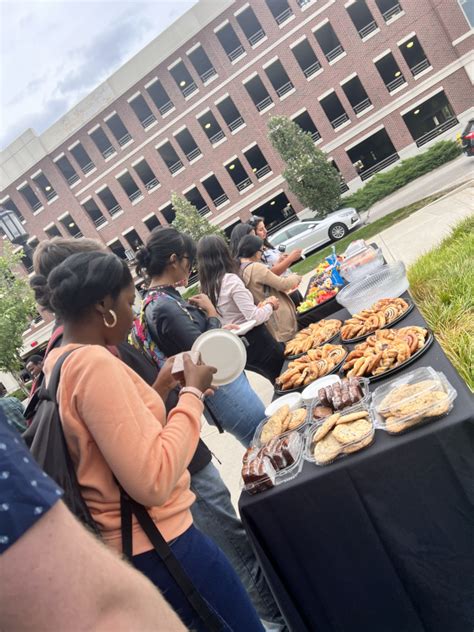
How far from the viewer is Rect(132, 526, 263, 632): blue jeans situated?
1.49 metres

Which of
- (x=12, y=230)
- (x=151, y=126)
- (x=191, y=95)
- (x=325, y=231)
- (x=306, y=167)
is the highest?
(x=191, y=95)

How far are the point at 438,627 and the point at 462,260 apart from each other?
3952 mm

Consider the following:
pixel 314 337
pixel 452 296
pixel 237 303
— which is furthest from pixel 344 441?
pixel 452 296

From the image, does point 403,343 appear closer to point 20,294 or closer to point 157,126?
point 20,294

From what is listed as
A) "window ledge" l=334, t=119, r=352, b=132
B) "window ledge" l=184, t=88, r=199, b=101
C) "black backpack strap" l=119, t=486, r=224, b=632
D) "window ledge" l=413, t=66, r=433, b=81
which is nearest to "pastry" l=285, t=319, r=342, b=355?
"black backpack strap" l=119, t=486, r=224, b=632

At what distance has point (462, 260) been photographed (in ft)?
16.2

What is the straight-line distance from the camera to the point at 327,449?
1.96 m

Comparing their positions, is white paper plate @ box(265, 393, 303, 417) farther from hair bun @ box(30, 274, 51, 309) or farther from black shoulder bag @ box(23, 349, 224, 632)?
hair bun @ box(30, 274, 51, 309)

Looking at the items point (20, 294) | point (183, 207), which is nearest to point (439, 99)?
point (183, 207)

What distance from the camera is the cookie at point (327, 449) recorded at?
1.92m

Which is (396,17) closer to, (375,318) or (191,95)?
(191,95)

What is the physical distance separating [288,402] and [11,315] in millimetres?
16702

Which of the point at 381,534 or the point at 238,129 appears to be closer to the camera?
the point at 381,534

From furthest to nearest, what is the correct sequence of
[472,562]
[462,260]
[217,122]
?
[217,122]
[462,260]
[472,562]
